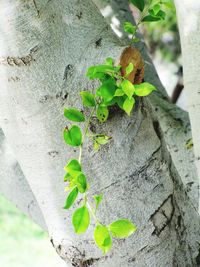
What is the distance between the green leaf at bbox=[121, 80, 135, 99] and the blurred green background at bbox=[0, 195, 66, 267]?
8.13 feet

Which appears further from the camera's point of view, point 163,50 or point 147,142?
point 163,50

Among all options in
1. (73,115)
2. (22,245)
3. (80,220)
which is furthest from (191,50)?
(22,245)

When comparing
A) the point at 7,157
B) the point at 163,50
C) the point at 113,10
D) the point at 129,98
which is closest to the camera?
the point at 129,98

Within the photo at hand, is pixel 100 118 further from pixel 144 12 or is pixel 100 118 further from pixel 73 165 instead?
pixel 144 12

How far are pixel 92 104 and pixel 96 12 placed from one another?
0.21m

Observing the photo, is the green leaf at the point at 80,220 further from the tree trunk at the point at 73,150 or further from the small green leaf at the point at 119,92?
the small green leaf at the point at 119,92

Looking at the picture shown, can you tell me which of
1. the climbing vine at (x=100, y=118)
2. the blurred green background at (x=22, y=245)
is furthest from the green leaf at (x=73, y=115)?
the blurred green background at (x=22, y=245)

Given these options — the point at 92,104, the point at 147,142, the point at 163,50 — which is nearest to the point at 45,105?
the point at 92,104

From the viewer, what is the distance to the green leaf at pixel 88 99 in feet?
2.92

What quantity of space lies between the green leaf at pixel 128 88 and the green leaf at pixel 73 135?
4.0 inches

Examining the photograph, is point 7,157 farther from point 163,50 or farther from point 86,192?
point 163,50

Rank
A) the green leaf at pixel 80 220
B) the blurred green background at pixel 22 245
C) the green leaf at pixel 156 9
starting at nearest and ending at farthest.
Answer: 1. the green leaf at pixel 80 220
2. the green leaf at pixel 156 9
3. the blurred green background at pixel 22 245

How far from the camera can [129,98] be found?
0.88 m

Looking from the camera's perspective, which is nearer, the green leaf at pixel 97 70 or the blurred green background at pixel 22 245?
the green leaf at pixel 97 70
